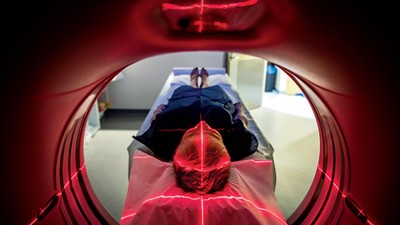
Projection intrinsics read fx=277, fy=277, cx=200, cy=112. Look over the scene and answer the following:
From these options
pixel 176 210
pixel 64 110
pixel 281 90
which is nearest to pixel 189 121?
pixel 176 210

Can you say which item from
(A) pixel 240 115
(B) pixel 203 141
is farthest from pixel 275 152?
(B) pixel 203 141

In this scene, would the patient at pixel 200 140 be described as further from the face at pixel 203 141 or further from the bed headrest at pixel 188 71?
the bed headrest at pixel 188 71

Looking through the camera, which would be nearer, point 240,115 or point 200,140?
point 200,140

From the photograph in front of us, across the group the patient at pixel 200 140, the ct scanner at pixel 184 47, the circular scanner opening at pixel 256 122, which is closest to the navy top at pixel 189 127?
the patient at pixel 200 140

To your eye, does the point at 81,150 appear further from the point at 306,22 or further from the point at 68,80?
the point at 306,22

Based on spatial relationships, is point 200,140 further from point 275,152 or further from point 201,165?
point 275,152

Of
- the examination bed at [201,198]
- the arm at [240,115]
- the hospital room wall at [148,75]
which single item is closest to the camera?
the examination bed at [201,198]

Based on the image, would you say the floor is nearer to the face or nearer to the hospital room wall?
the hospital room wall

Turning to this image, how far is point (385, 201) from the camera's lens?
24.8 inches

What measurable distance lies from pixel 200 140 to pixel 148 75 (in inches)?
129

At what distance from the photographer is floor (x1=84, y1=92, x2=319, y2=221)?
232cm

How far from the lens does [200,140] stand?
151cm

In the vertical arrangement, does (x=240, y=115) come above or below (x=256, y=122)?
above

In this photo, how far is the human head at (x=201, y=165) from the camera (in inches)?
56.2
